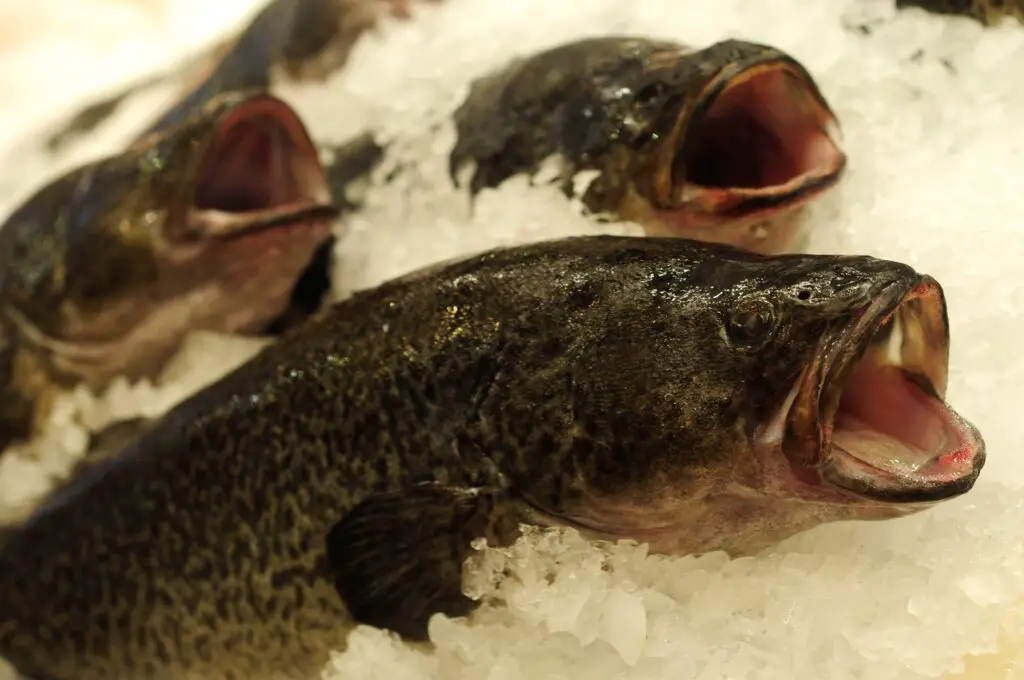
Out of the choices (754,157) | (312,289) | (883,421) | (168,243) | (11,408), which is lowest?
(11,408)

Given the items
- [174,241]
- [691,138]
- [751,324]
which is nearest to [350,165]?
[174,241]

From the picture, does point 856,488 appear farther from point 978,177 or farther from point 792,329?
point 978,177

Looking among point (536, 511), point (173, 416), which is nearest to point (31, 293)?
point (173, 416)

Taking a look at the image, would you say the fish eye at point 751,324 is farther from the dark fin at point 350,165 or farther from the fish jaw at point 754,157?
the dark fin at point 350,165

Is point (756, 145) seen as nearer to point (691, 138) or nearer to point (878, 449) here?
point (691, 138)

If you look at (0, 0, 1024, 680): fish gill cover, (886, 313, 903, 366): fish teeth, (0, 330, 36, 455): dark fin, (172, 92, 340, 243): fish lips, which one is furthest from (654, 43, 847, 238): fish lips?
(0, 330, 36, 455): dark fin
